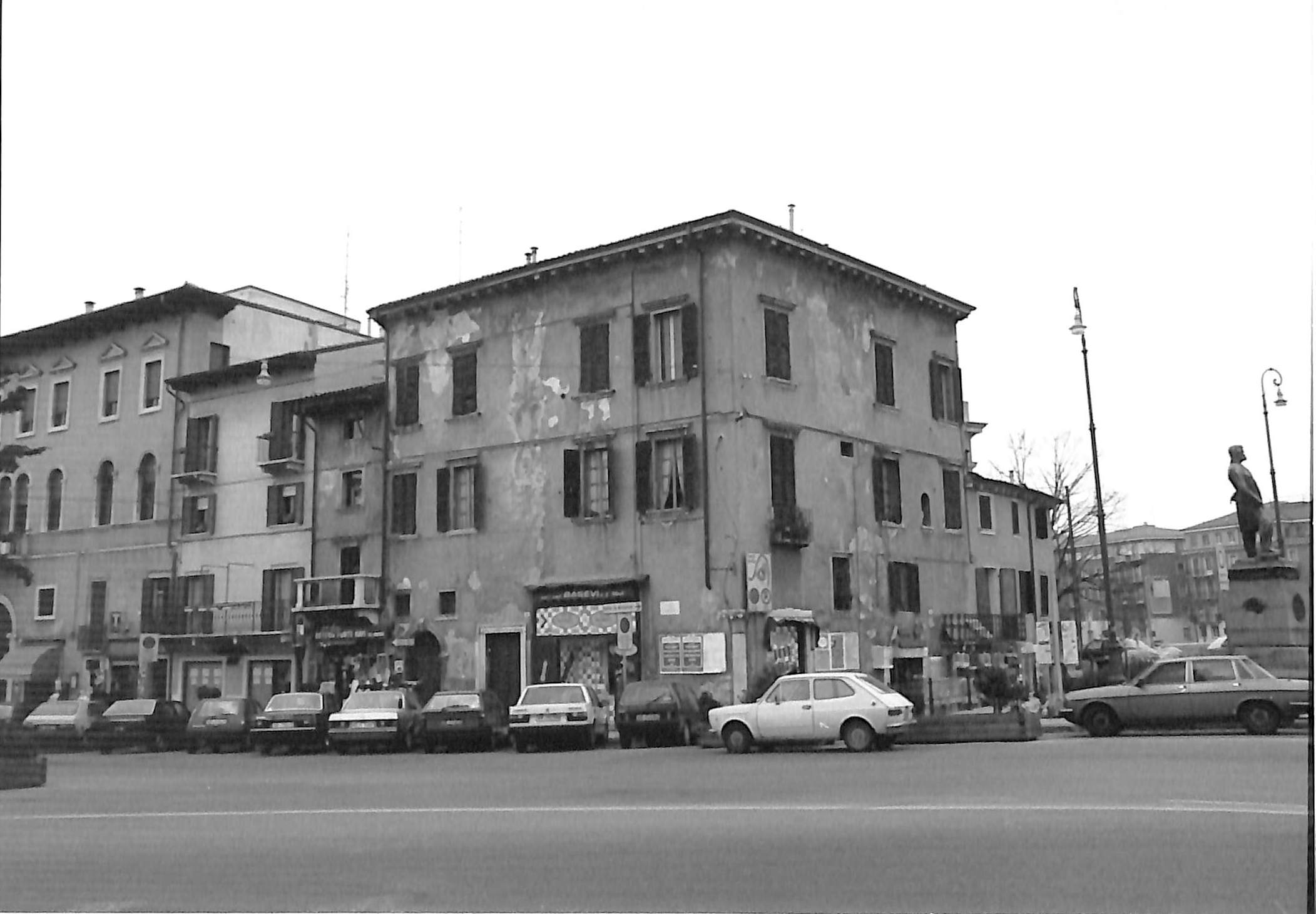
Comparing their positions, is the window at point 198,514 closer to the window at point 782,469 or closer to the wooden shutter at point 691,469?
the wooden shutter at point 691,469

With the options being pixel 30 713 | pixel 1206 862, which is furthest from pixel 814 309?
pixel 1206 862

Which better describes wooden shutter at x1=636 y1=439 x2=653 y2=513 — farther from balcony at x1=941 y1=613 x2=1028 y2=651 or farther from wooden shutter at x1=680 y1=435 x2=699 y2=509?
balcony at x1=941 y1=613 x2=1028 y2=651

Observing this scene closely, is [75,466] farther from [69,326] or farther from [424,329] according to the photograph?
[69,326]

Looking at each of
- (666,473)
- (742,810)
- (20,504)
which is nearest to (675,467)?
(666,473)

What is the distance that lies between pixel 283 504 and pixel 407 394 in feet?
18.9

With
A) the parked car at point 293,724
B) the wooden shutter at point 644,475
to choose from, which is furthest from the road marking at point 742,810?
the wooden shutter at point 644,475

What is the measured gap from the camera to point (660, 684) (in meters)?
25.0

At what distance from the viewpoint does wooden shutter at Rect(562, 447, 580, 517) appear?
3053 cm

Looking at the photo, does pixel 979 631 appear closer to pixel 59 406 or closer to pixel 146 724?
pixel 146 724

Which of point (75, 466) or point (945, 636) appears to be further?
point (945, 636)

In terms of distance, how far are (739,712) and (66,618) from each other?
15435 mm

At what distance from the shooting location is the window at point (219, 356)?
36.7m

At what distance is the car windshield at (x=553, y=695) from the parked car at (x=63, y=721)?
8.19 meters

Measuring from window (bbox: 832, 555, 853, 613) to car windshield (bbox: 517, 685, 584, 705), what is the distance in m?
8.47
